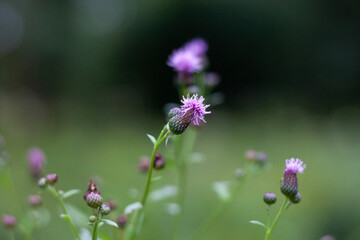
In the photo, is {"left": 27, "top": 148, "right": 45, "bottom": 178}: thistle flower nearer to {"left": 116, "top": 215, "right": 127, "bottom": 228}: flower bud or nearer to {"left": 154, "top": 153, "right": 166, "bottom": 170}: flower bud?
{"left": 116, "top": 215, "right": 127, "bottom": 228}: flower bud

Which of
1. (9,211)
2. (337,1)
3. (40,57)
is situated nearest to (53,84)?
(40,57)

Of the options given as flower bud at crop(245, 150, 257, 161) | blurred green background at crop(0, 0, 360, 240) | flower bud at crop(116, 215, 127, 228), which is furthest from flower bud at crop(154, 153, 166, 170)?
blurred green background at crop(0, 0, 360, 240)

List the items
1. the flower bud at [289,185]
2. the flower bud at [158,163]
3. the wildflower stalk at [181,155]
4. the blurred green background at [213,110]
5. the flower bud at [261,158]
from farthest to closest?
1. the blurred green background at [213,110]
2. the flower bud at [261,158]
3. the wildflower stalk at [181,155]
4. the flower bud at [158,163]
5. the flower bud at [289,185]

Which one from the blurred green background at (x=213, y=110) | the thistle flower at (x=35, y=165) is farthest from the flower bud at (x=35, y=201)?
the blurred green background at (x=213, y=110)

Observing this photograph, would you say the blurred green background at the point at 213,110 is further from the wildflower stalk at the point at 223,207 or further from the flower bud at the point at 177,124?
the flower bud at the point at 177,124

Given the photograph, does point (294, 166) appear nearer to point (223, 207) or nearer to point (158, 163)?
point (158, 163)
